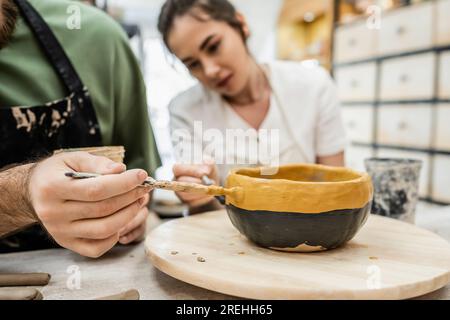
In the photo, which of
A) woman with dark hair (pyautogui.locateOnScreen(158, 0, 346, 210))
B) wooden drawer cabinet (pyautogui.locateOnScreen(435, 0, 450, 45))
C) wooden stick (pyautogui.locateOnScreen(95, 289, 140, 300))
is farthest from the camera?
wooden drawer cabinet (pyautogui.locateOnScreen(435, 0, 450, 45))

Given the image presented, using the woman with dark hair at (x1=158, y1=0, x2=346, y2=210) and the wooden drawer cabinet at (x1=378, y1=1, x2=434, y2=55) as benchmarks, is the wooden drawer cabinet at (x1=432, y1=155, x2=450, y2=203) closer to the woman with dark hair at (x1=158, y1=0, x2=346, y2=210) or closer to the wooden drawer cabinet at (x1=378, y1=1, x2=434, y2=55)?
the wooden drawer cabinet at (x1=378, y1=1, x2=434, y2=55)

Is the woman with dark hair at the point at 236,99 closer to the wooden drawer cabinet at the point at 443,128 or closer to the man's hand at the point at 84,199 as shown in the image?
the man's hand at the point at 84,199

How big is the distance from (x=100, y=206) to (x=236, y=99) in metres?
1.12

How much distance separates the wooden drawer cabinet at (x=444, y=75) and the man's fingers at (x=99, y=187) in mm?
2491

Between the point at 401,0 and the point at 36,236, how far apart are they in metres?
2.86

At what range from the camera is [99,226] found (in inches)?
22.6

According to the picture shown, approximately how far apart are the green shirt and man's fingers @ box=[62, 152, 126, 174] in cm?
40

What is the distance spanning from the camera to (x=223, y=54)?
4.78ft

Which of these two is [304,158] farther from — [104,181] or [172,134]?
[104,181]

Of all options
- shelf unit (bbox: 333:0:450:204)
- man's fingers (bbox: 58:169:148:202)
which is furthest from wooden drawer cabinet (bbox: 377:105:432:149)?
man's fingers (bbox: 58:169:148:202)

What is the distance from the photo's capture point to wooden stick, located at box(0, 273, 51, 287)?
0.59m

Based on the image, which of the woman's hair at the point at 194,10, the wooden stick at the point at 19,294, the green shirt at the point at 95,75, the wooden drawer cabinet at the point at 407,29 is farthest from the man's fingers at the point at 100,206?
the wooden drawer cabinet at the point at 407,29

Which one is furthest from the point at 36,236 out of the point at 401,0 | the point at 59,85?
the point at 401,0

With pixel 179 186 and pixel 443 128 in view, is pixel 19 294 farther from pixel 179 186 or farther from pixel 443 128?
pixel 443 128
